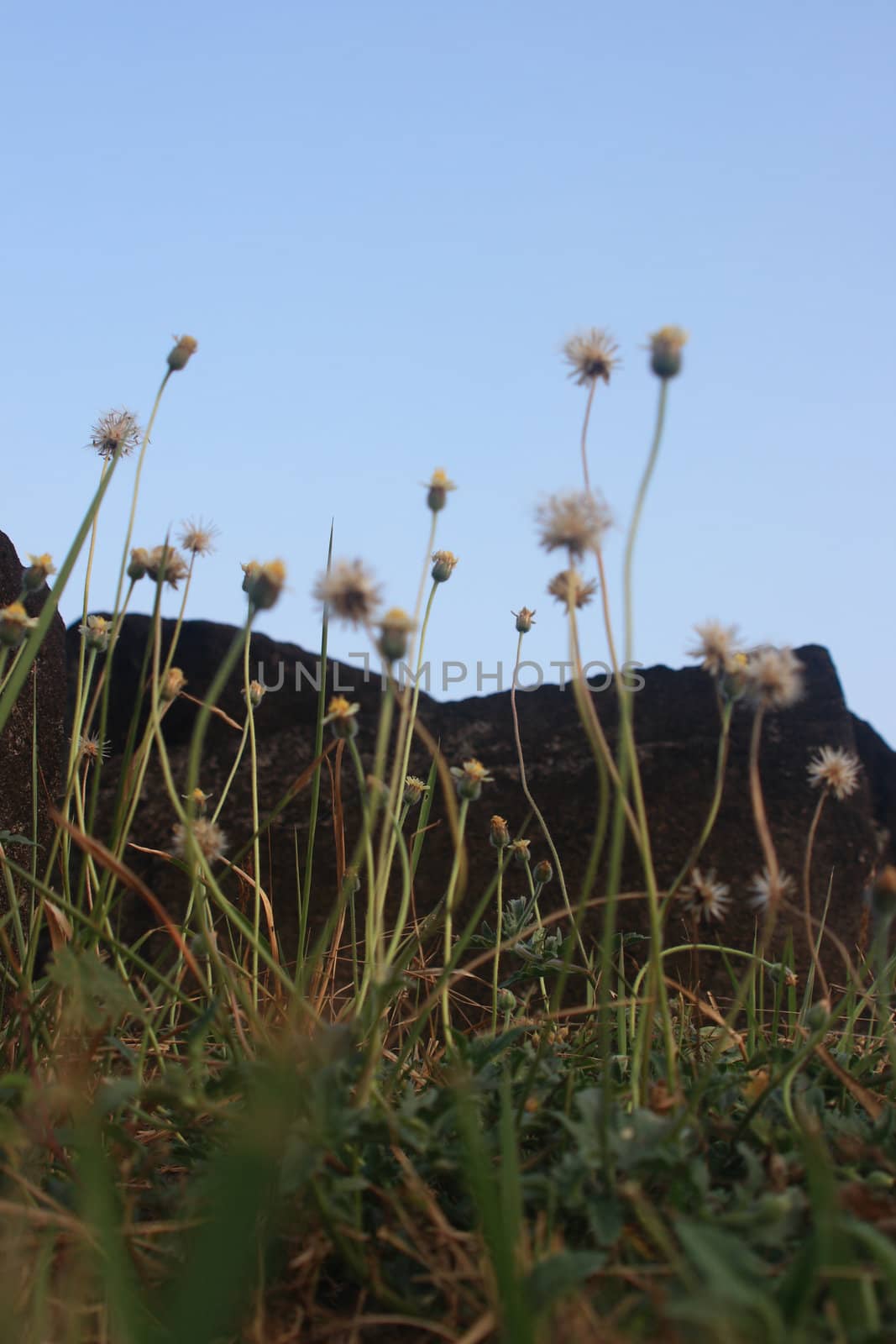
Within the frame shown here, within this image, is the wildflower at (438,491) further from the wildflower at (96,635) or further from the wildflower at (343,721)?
the wildflower at (96,635)

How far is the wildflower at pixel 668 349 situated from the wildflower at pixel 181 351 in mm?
606

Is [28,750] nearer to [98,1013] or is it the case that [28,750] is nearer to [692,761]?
[98,1013]

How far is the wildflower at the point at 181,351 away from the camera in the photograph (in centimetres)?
128

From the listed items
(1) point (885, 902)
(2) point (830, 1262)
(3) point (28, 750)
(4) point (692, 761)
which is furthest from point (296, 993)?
(4) point (692, 761)

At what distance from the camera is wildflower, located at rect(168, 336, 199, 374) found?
128 cm

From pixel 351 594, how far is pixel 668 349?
0.37 metres

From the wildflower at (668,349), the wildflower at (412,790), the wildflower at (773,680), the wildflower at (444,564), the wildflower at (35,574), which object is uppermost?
the wildflower at (668,349)

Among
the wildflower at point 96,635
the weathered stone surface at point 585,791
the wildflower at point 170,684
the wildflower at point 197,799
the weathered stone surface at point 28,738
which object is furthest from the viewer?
the weathered stone surface at point 585,791

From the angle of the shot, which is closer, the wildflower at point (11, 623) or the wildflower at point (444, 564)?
the wildflower at point (11, 623)

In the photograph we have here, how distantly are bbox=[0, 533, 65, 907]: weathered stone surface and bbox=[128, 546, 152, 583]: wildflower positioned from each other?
0.64 m

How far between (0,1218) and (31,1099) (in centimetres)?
9

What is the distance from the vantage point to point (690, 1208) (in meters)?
0.86

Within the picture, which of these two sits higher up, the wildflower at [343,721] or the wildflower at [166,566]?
the wildflower at [166,566]

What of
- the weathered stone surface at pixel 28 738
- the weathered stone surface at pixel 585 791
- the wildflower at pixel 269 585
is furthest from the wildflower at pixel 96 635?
the weathered stone surface at pixel 585 791
